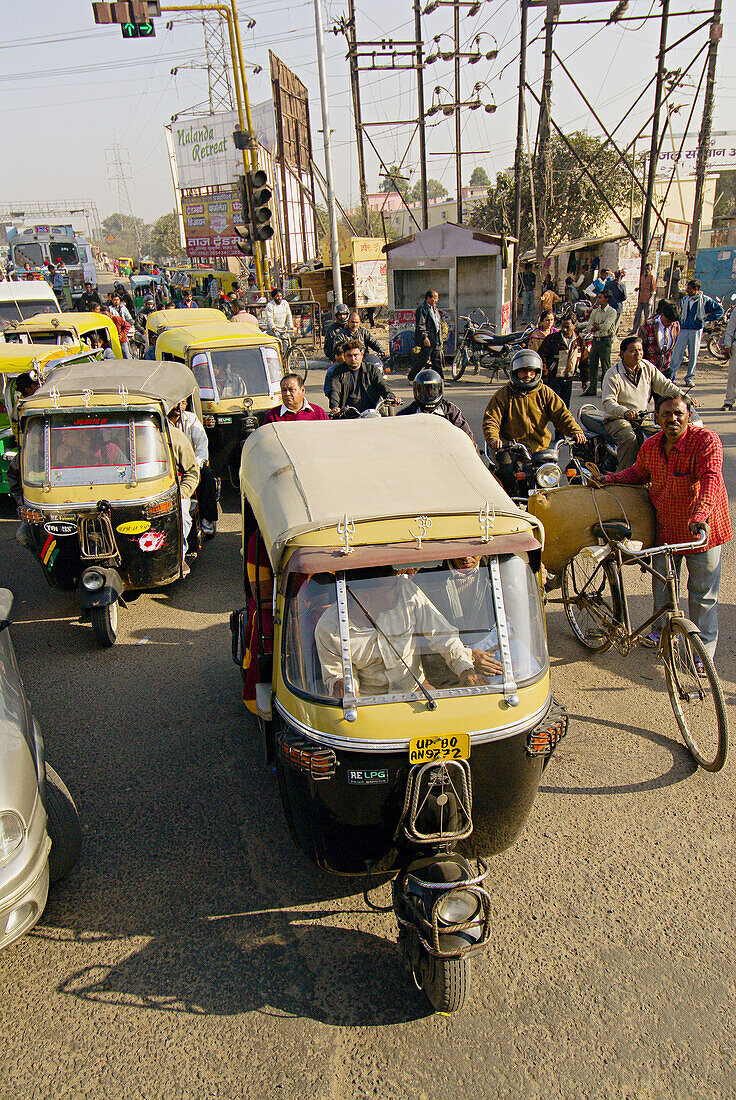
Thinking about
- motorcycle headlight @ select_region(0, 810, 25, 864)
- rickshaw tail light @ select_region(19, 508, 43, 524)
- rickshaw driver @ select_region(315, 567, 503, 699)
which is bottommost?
motorcycle headlight @ select_region(0, 810, 25, 864)

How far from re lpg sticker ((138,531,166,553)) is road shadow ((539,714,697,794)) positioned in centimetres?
393

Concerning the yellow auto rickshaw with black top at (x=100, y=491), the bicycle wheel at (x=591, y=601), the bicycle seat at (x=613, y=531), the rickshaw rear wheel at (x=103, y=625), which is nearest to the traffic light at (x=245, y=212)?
the yellow auto rickshaw with black top at (x=100, y=491)

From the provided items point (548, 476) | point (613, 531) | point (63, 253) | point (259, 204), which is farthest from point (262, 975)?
point (63, 253)

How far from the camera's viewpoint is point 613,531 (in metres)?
5.25

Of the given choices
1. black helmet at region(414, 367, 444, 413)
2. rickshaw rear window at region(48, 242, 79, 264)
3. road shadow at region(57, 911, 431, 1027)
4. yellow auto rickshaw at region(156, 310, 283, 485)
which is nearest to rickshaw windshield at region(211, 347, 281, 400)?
yellow auto rickshaw at region(156, 310, 283, 485)

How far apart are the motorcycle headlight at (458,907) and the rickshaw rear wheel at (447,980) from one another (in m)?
0.16

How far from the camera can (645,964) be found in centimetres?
328

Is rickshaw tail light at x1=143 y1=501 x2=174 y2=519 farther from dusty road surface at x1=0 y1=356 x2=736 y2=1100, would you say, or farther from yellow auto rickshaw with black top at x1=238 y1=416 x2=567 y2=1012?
yellow auto rickshaw with black top at x1=238 y1=416 x2=567 y2=1012

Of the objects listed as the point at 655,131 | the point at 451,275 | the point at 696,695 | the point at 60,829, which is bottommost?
the point at 696,695

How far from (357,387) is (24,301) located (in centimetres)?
1114

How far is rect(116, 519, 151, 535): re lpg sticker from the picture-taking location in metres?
6.53

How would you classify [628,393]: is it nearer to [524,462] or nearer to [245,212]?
[524,462]

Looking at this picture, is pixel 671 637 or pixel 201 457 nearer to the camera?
pixel 671 637

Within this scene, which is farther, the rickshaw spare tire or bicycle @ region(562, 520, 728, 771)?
bicycle @ region(562, 520, 728, 771)
